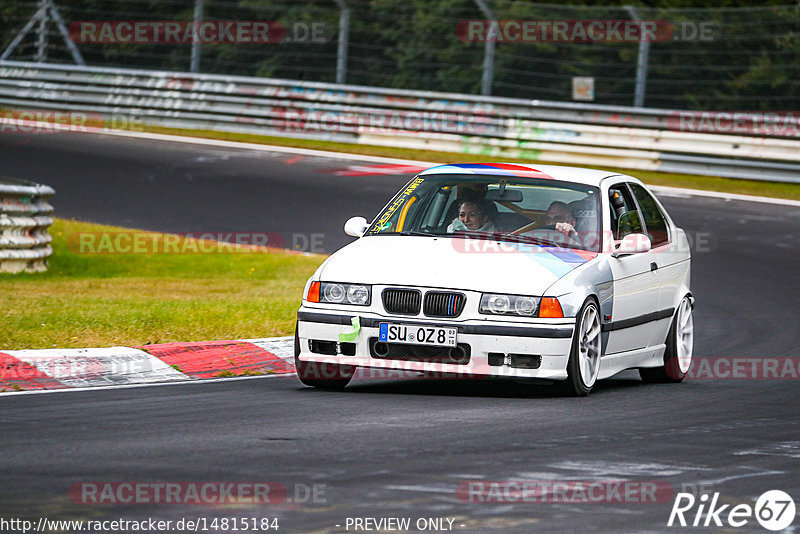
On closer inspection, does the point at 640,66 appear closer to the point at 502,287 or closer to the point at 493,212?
the point at 493,212

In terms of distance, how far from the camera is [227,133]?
27.5m

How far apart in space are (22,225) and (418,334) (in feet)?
25.3

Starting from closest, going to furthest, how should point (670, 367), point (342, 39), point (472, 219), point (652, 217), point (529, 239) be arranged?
point (529, 239)
point (472, 219)
point (670, 367)
point (652, 217)
point (342, 39)

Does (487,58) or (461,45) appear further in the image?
(461,45)

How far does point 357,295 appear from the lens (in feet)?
27.8

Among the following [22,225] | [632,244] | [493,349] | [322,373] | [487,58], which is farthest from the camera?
[487,58]

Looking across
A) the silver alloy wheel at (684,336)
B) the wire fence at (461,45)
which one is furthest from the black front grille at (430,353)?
the wire fence at (461,45)

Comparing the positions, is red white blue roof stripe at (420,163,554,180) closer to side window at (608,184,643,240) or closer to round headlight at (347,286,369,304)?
side window at (608,184,643,240)

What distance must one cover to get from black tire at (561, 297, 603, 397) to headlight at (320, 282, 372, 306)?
1.24 metres

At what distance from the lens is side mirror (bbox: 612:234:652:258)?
364 inches

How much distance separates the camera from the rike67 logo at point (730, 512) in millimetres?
5352

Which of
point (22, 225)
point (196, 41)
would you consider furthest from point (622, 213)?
point (196, 41)

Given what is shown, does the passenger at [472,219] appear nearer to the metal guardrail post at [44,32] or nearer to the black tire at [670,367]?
the black tire at [670,367]

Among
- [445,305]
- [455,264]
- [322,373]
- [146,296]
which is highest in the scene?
[455,264]
